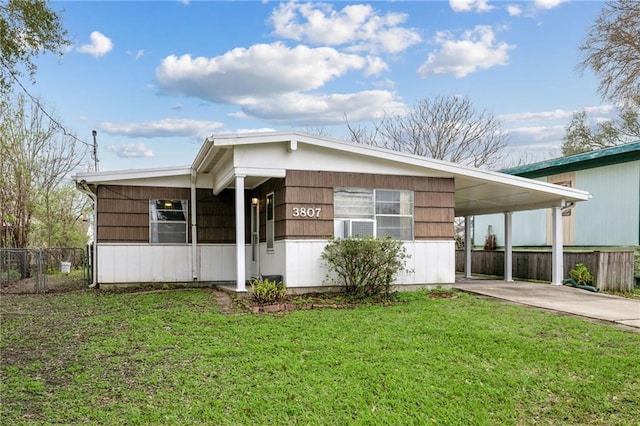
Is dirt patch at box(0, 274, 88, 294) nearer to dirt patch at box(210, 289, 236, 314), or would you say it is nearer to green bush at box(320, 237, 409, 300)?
dirt patch at box(210, 289, 236, 314)

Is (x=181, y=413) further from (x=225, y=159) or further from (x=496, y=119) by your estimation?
(x=496, y=119)

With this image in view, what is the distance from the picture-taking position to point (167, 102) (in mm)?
15922

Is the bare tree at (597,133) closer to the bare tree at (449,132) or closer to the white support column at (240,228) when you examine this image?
the bare tree at (449,132)

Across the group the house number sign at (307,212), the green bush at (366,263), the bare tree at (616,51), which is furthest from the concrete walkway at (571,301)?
the bare tree at (616,51)

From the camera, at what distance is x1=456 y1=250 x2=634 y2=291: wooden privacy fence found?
11.8 m

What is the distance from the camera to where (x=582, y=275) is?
11930mm

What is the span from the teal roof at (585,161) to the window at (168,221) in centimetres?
1179

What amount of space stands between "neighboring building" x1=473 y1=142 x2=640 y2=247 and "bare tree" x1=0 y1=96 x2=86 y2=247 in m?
17.5

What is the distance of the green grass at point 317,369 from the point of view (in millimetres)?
3912

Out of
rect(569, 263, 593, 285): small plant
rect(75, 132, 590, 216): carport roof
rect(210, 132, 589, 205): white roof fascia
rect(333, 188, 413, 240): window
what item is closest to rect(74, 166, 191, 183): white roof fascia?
rect(75, 132, 590, 216): carport roof

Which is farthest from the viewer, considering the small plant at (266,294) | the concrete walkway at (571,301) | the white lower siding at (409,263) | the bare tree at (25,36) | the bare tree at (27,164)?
the bare tree at (27,164)

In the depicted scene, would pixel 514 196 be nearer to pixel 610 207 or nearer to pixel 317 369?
pixel 610 207

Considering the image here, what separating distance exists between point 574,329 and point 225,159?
22.8 ft

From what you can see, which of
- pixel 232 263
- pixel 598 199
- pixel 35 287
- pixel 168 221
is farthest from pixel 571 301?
pixel 35 287
